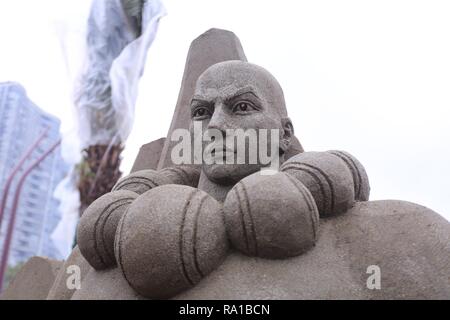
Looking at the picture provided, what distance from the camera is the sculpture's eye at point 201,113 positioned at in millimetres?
3422

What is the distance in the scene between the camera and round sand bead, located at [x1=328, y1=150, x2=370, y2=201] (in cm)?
303

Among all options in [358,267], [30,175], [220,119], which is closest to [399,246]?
[358,267]

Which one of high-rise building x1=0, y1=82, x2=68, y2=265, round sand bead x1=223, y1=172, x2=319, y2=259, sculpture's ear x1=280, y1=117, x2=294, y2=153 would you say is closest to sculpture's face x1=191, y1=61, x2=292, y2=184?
sculpture's ear x1=280, y1=117, x2=294, y2=153

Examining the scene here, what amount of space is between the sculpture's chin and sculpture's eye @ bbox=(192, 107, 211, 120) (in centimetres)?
42

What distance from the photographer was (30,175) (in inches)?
912

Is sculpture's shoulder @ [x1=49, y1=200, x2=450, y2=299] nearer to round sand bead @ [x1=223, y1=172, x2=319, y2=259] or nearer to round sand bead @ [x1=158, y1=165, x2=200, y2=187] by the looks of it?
round sand bead @ [x1=223, y1=172, x2=319, y2=259]

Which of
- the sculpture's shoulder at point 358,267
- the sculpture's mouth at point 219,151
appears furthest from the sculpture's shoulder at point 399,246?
the sculpture's mouth at point 219,151

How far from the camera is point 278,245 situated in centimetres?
242

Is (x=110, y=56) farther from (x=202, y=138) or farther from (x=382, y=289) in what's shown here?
(x=382, y=289)

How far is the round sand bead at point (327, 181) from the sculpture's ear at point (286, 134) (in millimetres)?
661

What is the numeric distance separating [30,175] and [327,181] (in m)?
22.9
